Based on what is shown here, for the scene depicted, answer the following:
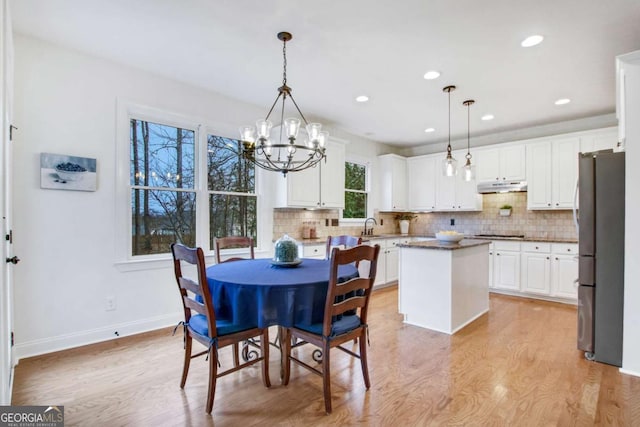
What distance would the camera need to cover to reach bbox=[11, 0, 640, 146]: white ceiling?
7.74 ft

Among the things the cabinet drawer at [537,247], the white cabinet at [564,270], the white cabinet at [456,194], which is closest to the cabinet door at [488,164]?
the white cabinet at [456,194]

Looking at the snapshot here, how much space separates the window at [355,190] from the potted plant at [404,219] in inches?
36.8

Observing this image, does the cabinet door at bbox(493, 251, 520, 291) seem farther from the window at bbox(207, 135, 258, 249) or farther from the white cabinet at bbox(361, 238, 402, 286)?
the window at bbox(207, 135, 258, 249)

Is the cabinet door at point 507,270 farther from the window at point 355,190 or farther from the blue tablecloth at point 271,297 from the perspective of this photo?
the blue tablecloth at point 271,297

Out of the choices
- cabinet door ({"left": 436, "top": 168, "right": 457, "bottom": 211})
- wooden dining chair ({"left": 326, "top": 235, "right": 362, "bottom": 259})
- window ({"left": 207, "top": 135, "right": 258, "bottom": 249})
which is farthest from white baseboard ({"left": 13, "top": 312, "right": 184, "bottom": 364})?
cabinet door ({"left": 436, "top": 168, "right": 457, "bottom": 211})

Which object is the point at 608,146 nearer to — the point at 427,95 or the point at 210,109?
the point at 427,95

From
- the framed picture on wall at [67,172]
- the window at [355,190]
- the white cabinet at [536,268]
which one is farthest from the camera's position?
the window at [355,190]

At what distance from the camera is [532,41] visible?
2.74 m

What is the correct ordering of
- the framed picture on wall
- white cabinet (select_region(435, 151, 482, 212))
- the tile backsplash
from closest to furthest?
1. the framed picture on wall
2. the tile backsplash
3. white cabinet (select_region(435, 151, 482, 212))

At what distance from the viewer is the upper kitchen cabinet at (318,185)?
4.50 metres

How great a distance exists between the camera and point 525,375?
2518 millimetres

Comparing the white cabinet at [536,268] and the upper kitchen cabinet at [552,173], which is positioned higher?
the upper kitchen cabinet at [552,173]

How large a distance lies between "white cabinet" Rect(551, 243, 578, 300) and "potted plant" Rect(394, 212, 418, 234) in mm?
2533

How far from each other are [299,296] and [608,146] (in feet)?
16.4
